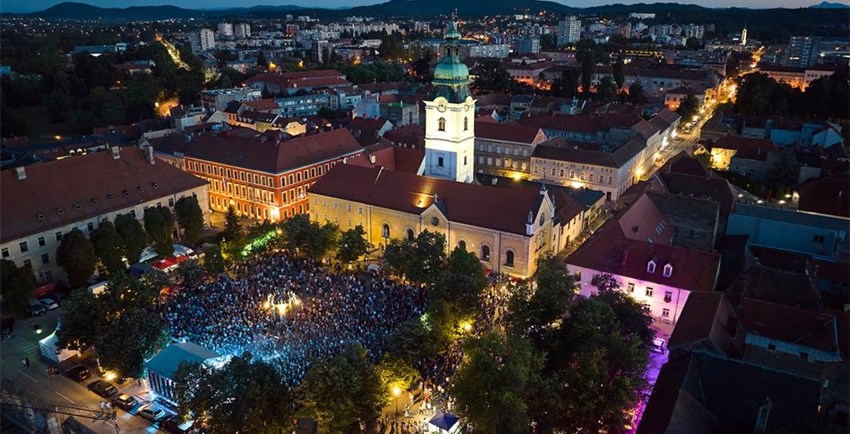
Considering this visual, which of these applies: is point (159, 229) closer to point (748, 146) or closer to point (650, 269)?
point (650, 269)

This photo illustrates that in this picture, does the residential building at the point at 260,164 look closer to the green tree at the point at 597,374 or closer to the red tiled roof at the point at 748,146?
the green tree at the point at 597,374

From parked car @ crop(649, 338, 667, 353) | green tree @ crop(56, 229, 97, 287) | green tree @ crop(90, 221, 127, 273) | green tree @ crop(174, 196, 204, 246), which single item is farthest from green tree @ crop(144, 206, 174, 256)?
parked car @ crop(649, 338, 667, 353)

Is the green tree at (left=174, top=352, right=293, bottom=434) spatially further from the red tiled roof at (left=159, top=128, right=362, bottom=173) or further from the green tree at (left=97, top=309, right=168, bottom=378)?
the red tiled roof at (left=159, top=128, right=362, bottom=173)

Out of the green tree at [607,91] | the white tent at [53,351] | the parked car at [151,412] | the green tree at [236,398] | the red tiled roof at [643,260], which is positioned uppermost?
the green tree at [607,91]

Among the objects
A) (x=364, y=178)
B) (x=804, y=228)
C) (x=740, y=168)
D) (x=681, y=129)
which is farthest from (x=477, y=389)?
(x=681, y=129)

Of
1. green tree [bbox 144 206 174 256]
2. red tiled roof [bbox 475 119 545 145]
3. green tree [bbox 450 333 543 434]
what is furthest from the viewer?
red tiled roof [bbox 475 119 545 145]

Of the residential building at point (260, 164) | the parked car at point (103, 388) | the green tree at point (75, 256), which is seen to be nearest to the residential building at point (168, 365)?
the parked car at point (103, 388)
